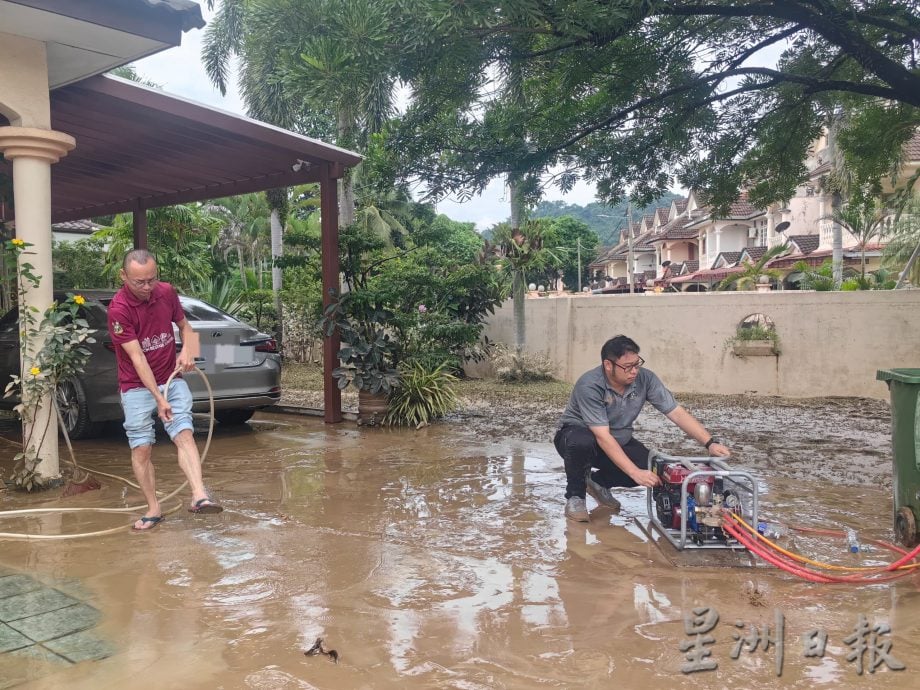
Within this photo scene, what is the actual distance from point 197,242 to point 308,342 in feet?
13.5

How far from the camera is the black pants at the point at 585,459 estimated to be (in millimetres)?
4914

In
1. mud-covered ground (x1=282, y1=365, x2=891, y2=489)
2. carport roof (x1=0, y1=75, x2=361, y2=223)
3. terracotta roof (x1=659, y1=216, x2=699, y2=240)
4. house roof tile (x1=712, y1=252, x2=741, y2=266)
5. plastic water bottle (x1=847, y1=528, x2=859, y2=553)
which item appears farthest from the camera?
terracotta roof (x1=659, y1=216, x2=699, y2=240)

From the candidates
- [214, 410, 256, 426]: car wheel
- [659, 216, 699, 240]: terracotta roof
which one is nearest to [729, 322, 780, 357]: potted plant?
[214, 410, 256, 426]: car wheel

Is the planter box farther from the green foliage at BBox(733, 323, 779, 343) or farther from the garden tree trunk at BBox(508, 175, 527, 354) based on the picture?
the garden tree trunk at BBox(508, 175, 527, 354)

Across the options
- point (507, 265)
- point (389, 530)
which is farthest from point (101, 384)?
point (507, 265)

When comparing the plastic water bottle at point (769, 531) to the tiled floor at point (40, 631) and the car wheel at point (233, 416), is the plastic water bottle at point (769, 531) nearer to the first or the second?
the tiled floor at point (40, 631)

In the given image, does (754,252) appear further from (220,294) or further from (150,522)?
(150,522)

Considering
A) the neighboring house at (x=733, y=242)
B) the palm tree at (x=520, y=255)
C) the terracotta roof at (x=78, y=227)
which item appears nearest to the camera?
the palm tree at (x=520, y=255)

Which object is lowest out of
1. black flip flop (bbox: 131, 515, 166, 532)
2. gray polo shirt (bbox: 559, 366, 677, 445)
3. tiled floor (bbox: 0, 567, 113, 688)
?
tiled floor (bbox: 0, 567, 113, 688)

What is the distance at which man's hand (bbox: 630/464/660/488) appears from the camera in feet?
14.0

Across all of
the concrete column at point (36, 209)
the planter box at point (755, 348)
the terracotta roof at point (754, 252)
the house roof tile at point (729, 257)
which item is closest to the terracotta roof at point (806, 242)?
the terracotta roof at point (754, 252)

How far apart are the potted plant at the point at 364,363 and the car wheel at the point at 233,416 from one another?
3.68 ft

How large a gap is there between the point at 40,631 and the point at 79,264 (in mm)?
19157

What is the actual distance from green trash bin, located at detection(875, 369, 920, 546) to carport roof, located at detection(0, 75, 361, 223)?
573 cm
